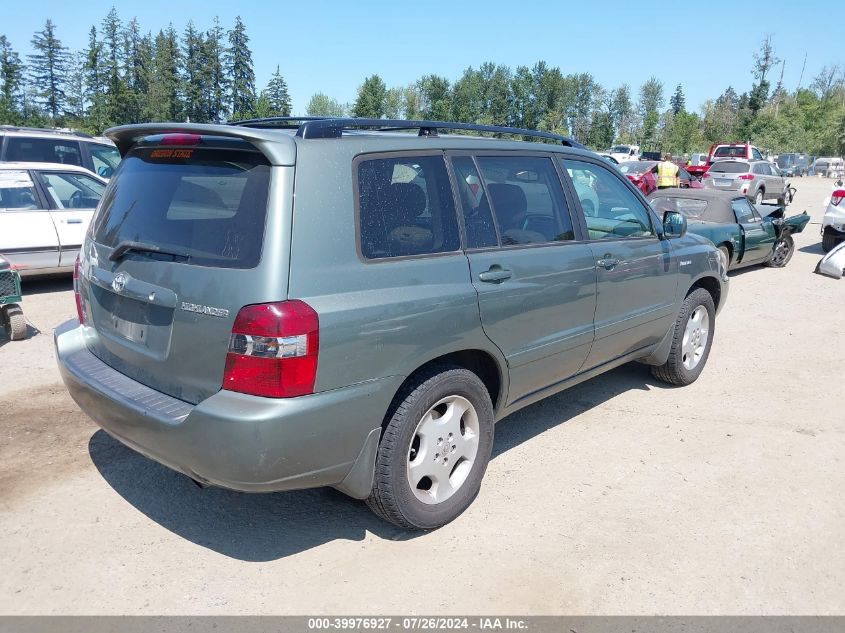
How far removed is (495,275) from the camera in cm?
346

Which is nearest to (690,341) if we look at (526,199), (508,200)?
(526,199)

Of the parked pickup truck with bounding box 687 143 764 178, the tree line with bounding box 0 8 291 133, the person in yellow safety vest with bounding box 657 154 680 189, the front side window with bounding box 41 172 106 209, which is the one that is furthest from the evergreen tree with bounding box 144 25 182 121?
the front side window with bounding box 41 172 106 209

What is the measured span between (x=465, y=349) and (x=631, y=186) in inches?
89.7

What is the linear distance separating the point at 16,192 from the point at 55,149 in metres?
3.27

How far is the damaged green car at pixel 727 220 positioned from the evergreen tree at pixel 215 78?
90.0 m

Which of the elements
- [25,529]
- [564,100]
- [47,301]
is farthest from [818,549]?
[564,100]

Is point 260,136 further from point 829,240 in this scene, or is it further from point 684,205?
point 829,240

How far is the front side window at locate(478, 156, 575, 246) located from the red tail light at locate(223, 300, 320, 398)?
141cm

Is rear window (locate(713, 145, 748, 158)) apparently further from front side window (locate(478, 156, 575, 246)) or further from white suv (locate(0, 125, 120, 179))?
front side window (locate(478, 156, 575, 246))

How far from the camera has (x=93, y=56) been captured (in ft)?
264

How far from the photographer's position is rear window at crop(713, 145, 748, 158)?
1025 inches

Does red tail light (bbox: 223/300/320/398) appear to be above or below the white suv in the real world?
below

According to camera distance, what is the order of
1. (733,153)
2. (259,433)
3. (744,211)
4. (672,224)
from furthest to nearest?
1. (733,153)
2. (744,211)
3. (672,224)
4. (259,433)

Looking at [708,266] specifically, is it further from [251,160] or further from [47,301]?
[47,301]
